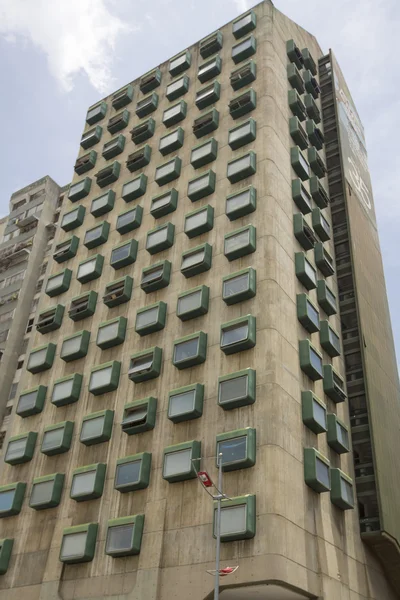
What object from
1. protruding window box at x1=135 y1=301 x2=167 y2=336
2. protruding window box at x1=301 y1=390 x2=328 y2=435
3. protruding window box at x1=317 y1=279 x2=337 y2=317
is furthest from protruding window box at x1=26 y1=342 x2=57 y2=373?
protruding window box at x1=317 y1=279 x2=337 y2=317

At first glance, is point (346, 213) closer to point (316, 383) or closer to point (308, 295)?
point (308, 295)

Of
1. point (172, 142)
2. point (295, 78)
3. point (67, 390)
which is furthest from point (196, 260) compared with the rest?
point (295, 78)

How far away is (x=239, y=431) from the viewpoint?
34.2 m

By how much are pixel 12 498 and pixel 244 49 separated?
137 ft

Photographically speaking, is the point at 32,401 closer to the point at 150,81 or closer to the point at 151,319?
the point at 151,319

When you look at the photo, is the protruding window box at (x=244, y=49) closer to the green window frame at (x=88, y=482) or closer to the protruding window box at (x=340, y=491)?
the protruding window box at (x=340, y=491)

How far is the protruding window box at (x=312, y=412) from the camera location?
37.0 m

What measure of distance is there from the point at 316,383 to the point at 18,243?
1963 inches

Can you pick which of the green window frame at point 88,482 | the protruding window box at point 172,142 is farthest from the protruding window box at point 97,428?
the protruding window box at point 172,142

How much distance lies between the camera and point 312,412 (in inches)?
1460

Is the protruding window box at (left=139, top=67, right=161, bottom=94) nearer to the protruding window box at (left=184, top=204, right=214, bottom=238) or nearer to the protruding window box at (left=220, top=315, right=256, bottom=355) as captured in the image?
the protruding window box at (left=184, top=204, right=214, bottom=238)

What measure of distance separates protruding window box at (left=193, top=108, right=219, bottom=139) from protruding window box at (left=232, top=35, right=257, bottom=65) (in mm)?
6559

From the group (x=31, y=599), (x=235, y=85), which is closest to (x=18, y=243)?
(x=235, y=85)

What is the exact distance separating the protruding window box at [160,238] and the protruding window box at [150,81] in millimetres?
21260
